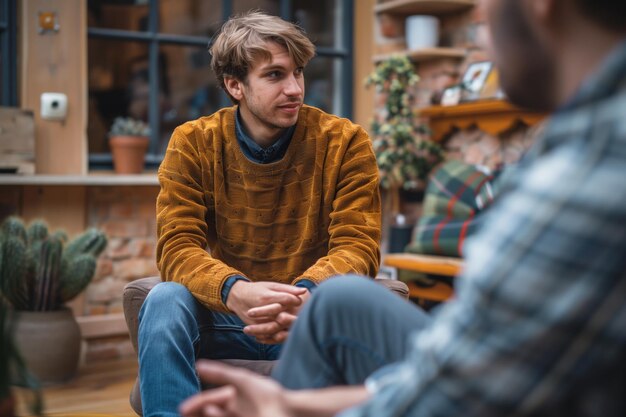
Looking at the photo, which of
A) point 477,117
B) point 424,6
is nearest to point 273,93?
point 477,117

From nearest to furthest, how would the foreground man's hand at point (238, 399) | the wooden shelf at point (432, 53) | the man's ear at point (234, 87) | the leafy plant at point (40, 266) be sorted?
the foreground man's hand at point (238, 399)
the man's ear at point (234, 87)
the leafy plant at point (40, 266)
the wooden shelf at point (432, 53)

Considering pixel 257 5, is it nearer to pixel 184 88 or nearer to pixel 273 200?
pixel 184 88

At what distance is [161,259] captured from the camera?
1.91 metres

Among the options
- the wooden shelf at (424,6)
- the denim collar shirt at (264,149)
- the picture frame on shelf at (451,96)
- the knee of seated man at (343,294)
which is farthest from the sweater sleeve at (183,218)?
the wooden shelf at (424,6)

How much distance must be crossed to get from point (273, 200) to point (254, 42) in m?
0.42

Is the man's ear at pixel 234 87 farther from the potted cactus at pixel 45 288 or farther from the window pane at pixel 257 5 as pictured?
the window pane at pixel 257 5

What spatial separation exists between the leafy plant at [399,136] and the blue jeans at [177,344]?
205 centimetres

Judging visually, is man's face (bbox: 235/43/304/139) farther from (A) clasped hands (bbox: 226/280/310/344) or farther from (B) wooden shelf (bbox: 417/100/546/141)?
(B) wooden shelf (bbox: 417/100/546/141)

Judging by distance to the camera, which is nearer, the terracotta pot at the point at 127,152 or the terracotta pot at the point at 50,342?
the terracotta pot at the point at 50,342

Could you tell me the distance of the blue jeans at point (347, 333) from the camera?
101 cm

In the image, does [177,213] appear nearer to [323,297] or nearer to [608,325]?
[323,297]

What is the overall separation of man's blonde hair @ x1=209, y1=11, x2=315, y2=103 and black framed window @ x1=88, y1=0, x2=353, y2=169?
1386mm

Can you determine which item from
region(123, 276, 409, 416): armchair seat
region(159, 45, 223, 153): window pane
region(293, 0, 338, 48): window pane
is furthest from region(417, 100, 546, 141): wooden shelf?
region(123, 276, 409, 416): armchair seat

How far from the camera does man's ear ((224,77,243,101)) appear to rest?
2104 millimetres
